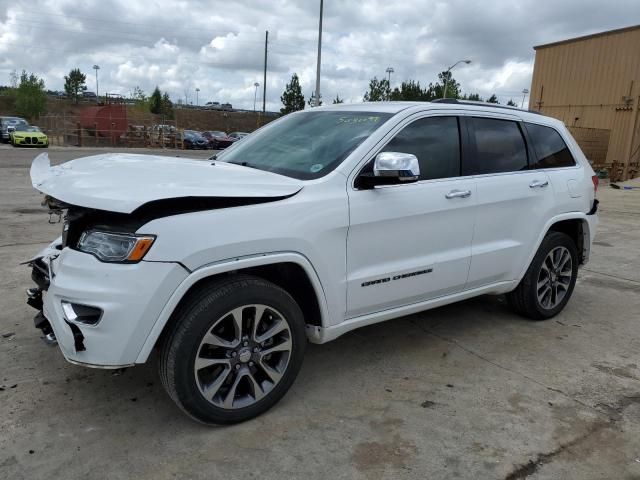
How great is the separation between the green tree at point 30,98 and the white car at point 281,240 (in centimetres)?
6107

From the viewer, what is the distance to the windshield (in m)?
3.26

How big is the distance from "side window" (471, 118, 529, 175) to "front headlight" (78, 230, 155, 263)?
8.02ft

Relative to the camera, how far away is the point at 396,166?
2.98m

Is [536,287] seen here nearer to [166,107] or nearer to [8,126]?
[8,126]

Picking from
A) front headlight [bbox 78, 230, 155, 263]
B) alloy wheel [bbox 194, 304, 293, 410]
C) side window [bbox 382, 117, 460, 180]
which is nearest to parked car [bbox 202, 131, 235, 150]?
side window [bbox 382, 117, 460, 180]

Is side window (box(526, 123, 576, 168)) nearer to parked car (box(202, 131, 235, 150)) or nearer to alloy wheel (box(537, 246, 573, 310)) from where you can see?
alloy wheel (box(537, 246, 573, 310))

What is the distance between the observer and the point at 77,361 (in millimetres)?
2539

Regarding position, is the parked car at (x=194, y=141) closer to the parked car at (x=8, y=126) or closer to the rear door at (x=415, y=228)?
the parked car at (x=8, y=126)

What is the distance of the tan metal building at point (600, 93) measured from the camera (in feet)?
72.7

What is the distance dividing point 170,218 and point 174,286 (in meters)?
0.32

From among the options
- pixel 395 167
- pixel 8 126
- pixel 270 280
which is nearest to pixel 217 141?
pixel 8 126

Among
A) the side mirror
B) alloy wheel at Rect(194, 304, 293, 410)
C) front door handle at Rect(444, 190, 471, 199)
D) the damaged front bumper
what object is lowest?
alloy wheel at Rect(194, 304, 293, 410)

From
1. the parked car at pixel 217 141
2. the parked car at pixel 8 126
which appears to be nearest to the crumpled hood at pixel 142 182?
the parked car at pixel 8 126

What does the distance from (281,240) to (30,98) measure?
62418 mm
